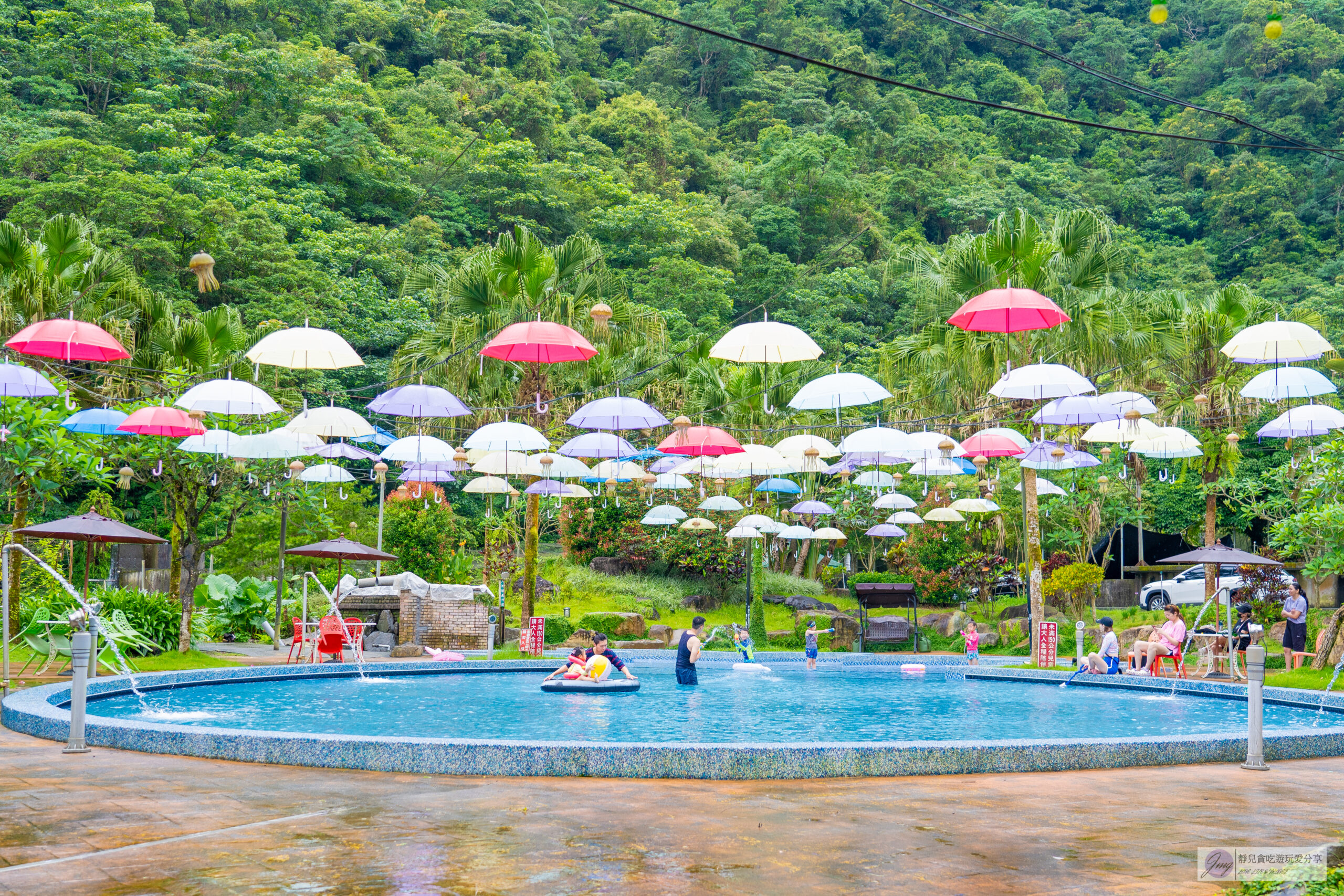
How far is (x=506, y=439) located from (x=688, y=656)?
436cm

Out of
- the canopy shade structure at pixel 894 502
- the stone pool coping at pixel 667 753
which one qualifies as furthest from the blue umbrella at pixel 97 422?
the canopy shade structure at pixel 894 502

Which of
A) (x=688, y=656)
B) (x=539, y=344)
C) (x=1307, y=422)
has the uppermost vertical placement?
(x=539, y=344)

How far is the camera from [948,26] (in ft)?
208

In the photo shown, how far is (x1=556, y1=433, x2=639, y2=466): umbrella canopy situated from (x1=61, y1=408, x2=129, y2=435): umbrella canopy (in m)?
6.86

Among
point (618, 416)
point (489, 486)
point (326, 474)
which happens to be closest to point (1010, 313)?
point (618, 416)

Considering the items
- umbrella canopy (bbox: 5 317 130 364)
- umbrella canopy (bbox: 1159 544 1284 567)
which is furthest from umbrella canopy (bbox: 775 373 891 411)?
umbrella canopy (bbox: 5 317 130 364)

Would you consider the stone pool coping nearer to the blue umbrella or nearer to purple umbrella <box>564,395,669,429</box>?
the blue umbrella

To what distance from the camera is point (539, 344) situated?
547 inches

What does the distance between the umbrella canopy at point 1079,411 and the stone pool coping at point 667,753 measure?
25.5 ft

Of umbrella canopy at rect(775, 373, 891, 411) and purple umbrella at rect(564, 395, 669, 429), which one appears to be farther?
purple umbrella at rect(564, 395, 669, 429)

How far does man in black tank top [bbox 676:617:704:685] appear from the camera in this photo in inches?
666

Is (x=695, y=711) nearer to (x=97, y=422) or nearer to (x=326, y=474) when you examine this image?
(x=326, y=474)

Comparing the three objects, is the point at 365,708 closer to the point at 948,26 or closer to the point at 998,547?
the point at 998,547

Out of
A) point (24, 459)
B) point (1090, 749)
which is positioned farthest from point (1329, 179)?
point (24, 459)
